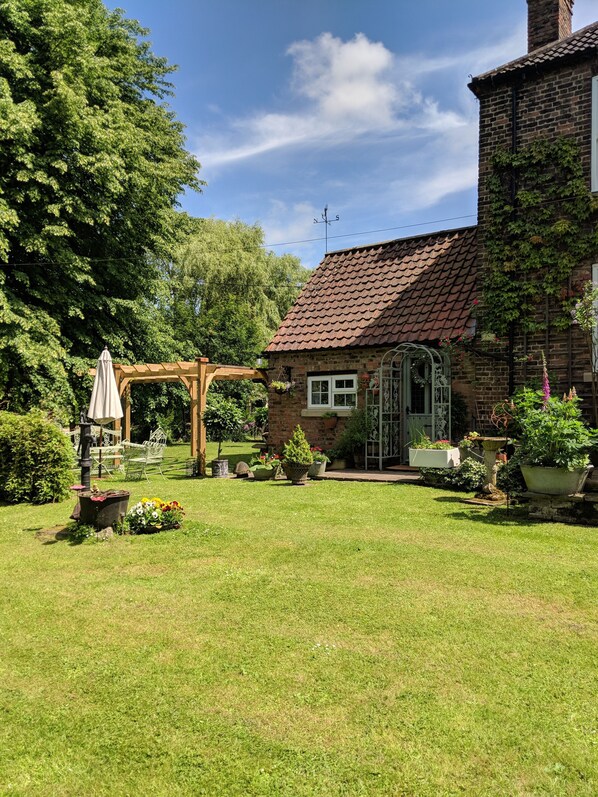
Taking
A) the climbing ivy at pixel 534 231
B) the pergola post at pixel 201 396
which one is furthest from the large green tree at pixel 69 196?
the climbing ivy at pixel 534 231

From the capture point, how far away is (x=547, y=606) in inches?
178

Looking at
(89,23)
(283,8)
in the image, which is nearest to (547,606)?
(283,8)

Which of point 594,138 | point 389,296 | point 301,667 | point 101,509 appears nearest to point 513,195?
point 594,138

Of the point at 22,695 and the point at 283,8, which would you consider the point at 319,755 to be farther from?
the point at 283,8

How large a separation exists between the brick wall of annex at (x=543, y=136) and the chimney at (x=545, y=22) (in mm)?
2536

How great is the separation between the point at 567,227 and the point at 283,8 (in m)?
9.71

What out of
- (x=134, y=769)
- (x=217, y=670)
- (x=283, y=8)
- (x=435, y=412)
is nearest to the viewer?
(x=134, y=769)

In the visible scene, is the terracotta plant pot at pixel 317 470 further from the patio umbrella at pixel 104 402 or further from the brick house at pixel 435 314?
the patio umbrella at pixel 104 402

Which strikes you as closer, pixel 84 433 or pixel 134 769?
pixel 134 769

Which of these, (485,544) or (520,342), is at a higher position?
(520,342)

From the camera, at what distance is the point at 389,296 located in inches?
579

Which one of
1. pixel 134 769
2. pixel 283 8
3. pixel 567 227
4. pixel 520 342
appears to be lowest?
pixel 134 769

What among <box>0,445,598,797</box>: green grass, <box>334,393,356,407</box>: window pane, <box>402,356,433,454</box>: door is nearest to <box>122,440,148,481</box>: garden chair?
<box>334,393,356,407</box>: window pane

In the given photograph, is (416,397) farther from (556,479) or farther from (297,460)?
(556,479)
